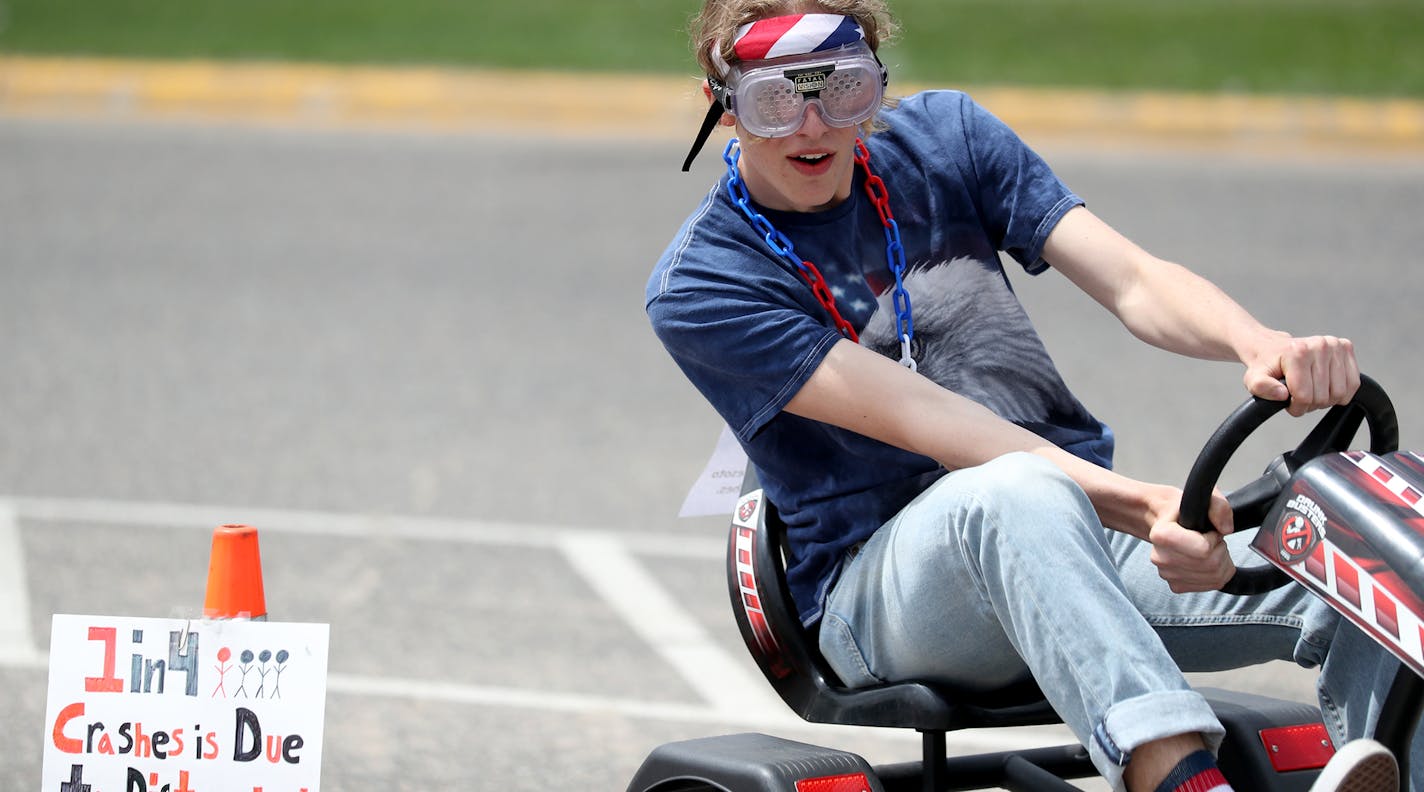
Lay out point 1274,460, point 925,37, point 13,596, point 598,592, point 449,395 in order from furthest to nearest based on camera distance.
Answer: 1. point 925,37
2. point 449,395
3. point 598,592
4. point 13,596
5. point 1274,460

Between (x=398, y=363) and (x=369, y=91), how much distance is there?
5.62 metres

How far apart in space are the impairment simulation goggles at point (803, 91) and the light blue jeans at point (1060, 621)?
22.8 inches

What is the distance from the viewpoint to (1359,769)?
236 centimetres

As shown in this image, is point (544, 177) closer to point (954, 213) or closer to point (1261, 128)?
point (1261, 128)

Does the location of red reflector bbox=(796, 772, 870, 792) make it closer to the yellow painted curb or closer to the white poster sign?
the white poster sign

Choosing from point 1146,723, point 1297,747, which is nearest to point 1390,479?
point 1146,723

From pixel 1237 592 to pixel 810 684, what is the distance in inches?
25.2

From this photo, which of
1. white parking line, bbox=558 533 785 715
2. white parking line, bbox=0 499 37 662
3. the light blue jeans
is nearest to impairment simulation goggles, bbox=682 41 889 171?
the light blue jeans

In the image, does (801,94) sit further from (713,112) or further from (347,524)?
(347,524)

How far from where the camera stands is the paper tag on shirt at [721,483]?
3.11 meters

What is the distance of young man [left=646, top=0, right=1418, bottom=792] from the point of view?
2.44 meters

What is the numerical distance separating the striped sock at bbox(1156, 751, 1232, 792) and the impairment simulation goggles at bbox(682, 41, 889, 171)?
3.45ft

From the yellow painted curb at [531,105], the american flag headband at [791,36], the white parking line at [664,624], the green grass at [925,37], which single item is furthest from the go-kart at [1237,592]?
the green grass at [925,37]

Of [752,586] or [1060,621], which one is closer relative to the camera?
[1060,621]
